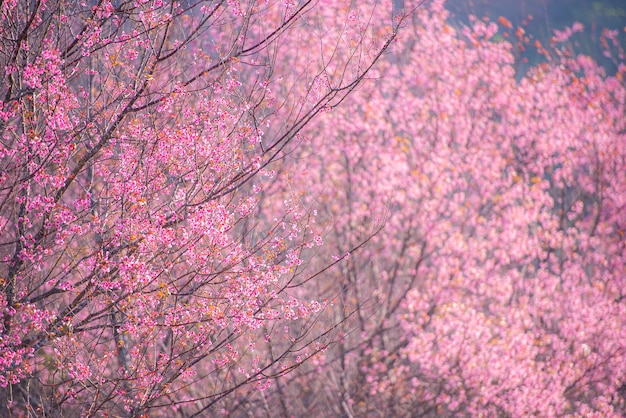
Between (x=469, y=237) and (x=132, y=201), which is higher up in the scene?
(x=469, y=237)

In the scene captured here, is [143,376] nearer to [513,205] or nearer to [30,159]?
[30,159]

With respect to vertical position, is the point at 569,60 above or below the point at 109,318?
above

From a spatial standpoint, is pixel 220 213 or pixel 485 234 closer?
pixel 220 213

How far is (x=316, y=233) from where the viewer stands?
6164 millimetres

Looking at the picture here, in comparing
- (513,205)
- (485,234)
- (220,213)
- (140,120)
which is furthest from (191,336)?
(513,205)

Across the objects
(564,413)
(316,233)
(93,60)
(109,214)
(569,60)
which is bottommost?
(564,413)

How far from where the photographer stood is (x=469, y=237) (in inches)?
640

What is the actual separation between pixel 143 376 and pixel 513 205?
14014 mm

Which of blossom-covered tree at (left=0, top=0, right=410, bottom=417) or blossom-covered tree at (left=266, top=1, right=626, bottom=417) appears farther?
blossom-covered tree at (left=266, top=1, right=626, bottom=417)

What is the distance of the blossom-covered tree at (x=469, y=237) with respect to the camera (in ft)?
46.2

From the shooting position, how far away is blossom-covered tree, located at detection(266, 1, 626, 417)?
1408 cm

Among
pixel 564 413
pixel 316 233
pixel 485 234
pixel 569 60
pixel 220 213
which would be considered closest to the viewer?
pixel 220 213

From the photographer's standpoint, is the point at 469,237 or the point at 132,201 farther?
the point at 469,237

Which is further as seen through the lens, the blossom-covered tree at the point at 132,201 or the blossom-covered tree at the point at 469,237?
the blossom-covered tree at the point at 469,237
